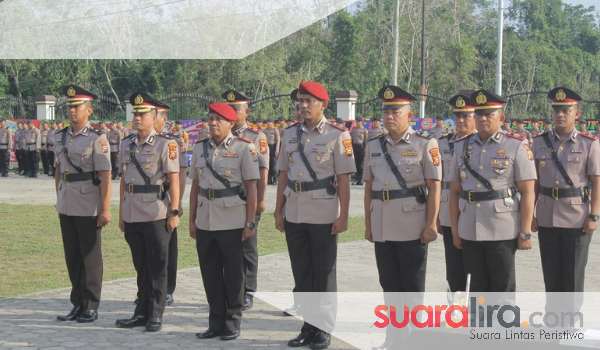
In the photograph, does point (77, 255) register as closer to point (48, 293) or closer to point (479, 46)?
point (48, 293)

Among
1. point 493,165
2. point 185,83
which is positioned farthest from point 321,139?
point 185,83

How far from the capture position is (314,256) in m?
6.28

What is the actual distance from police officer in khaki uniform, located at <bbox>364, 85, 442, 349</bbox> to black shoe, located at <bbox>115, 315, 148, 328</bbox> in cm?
202

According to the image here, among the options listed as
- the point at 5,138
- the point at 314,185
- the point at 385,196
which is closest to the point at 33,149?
the point at 5,138

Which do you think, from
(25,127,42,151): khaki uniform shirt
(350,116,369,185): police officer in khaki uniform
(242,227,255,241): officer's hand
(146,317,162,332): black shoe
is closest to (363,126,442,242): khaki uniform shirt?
(242,227,255,241): officer's hand

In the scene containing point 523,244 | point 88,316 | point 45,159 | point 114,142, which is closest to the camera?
point 523,244

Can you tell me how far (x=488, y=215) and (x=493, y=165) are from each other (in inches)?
14.0

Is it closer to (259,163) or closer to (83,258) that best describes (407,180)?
(259,163)

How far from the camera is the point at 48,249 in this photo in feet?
35.0

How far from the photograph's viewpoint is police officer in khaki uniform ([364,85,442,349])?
231 inches

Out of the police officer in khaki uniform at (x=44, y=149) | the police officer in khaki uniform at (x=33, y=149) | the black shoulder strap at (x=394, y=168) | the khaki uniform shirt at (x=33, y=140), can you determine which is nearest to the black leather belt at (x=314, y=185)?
the black shoulder strap at (x=394, y=168)

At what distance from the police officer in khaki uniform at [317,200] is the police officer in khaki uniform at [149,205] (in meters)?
1.06

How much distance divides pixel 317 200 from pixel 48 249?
5648mm

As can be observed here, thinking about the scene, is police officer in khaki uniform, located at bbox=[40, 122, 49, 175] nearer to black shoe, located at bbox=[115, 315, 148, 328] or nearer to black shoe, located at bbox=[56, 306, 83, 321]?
black shoe, located at bbox=[56, 306, 83, 321]
